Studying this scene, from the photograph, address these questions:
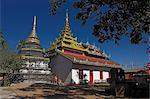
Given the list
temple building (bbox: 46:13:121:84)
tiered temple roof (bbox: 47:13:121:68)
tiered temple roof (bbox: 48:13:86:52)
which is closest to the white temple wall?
temple building (bbox: 46:13:121:84)

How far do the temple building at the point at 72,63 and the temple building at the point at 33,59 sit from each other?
65.7 inches

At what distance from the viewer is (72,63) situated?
35094mm

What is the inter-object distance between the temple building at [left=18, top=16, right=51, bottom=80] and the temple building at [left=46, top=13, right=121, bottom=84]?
1669 millimetres

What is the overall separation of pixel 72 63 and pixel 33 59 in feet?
27.5

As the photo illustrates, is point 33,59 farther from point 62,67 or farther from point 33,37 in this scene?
point 33,37

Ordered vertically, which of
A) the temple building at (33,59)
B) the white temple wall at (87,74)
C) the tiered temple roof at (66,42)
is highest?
the tiered temple roof at (66,42)

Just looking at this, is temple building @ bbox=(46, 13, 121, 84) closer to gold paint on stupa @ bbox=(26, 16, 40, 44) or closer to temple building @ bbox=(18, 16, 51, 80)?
temple building @ bbox=(18, 16, 51, 80)

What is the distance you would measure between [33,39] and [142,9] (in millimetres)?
35913

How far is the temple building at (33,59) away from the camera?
123 ft

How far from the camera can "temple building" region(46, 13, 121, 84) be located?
3556 cm

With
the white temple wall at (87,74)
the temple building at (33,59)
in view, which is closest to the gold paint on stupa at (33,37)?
the temple building at (33,59)

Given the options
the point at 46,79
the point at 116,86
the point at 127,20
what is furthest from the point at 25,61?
the point at 127,20

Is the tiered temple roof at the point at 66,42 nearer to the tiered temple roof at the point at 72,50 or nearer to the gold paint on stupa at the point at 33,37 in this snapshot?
the tiered temple roof at the point at 72,50

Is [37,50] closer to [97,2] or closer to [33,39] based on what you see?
[33,39]
